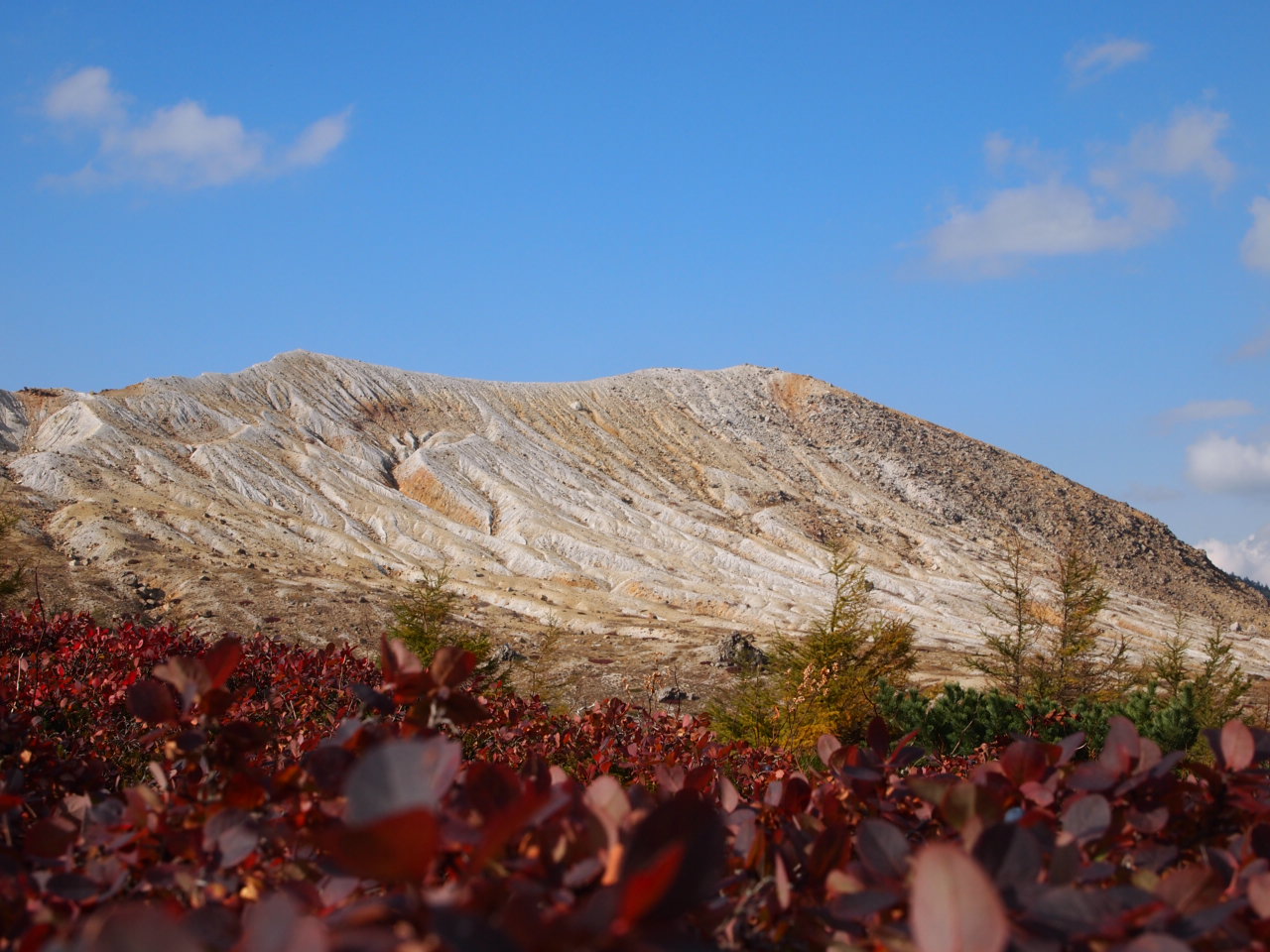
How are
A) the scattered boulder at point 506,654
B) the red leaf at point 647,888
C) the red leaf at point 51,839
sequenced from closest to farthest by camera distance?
the red leaf at point 647,888, the red leaf at point 51,839, the scattered boulder at point 506,654

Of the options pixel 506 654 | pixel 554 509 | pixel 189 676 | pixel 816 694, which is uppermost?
pixel 554 509

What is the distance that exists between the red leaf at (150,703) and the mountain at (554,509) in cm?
1336

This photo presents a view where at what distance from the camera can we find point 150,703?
165 cm

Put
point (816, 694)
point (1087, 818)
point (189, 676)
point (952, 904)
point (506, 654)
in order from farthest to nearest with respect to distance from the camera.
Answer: point (506, 654), point (816, 694), point (189, 676), point (1087, 818), point (952, 904)

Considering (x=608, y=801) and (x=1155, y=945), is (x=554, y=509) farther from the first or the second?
(x=1155, y=945)

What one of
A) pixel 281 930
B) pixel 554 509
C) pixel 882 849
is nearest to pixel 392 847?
pixel 281 930

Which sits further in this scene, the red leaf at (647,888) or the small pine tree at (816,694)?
the small pine tree at (816,694)

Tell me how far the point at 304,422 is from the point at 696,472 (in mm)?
15396

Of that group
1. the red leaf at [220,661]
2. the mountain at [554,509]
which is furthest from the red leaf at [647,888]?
the mountain at [554,509]

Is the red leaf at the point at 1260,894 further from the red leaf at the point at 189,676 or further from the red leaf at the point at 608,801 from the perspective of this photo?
the red leaf at the point at 189,676

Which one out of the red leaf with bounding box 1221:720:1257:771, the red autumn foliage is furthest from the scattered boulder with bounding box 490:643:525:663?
the red leaf with bounding box 1221:720:1257:771

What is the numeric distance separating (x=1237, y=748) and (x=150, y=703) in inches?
75.7

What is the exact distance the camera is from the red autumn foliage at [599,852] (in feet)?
2.66

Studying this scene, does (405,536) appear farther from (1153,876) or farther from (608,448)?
(1153,876)
